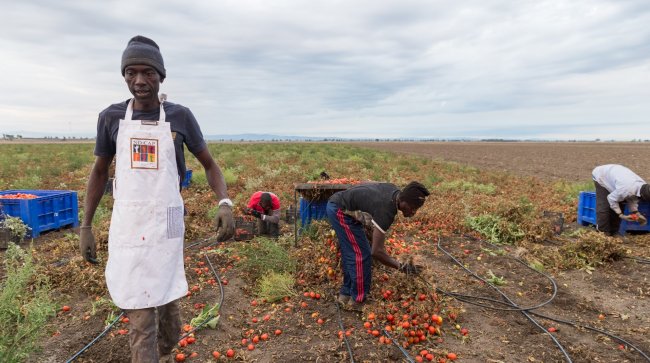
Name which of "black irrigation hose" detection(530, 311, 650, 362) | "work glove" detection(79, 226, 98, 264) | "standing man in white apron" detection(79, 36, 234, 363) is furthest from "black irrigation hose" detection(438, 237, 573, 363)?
"work glove" detection(79, 226, 98, 264)

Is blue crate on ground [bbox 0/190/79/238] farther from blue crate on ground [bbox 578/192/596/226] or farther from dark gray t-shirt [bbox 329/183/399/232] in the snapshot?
blue crate on ground [bbox 578/192/596/226]

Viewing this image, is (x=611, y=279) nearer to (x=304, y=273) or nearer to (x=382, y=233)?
(x=382, y=233)

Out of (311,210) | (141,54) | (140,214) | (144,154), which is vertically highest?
(141,54)

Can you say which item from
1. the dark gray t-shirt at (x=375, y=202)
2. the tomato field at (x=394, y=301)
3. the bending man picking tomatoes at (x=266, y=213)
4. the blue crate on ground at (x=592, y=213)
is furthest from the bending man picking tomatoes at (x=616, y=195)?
the bending man picking tomatoes at (x=266, y=213)

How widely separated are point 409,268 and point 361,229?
685mm

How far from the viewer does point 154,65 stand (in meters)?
2.63

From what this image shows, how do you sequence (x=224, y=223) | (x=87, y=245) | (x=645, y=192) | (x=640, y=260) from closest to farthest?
(x=224, y=223)
(x=87, y=245)
(x=640, y=260)
(x=645, y=192)

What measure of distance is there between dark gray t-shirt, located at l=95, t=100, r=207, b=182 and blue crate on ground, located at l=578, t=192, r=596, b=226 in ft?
29.6

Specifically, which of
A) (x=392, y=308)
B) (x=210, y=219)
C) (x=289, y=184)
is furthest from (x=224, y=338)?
(x=289, y=184)

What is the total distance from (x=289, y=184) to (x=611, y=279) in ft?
31.1

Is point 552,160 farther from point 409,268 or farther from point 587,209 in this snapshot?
point 409,268

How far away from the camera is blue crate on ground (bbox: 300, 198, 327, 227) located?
23.8 ft

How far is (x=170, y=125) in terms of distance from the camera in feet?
8.75

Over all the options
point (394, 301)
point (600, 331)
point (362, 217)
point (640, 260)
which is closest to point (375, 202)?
point (362, 217)
